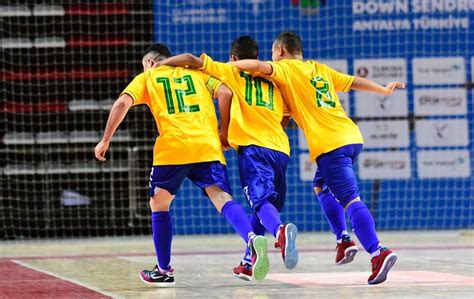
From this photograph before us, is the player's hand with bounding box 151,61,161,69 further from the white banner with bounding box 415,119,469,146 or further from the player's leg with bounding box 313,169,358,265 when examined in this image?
the white banner with bounding box 415,119,469,146

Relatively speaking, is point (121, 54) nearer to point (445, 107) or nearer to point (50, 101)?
point (50, 101)

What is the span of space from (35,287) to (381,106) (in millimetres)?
6830

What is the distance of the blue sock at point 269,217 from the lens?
583 centimetres

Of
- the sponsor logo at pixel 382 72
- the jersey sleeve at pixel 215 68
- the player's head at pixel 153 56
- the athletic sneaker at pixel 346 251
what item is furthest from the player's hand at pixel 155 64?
the sponsor logo at pixel 382 72

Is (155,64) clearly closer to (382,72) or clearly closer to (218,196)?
(218,196)

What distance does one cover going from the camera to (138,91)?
614cm

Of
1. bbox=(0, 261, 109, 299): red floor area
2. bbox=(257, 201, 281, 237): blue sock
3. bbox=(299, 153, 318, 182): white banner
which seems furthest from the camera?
bbox=(299, 153, 318, 182): white banner

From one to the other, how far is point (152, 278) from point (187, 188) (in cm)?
589

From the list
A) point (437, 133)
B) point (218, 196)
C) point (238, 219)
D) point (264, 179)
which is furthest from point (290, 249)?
point (437, 133)

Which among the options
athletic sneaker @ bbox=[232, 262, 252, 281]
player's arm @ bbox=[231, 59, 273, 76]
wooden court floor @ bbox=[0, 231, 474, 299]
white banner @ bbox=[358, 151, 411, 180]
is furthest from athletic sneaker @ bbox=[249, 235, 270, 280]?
white banner @ bbox=[358, 151, 411, 180]

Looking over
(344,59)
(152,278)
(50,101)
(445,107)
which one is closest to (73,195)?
(50,101)

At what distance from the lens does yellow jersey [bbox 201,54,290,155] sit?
6.23 m

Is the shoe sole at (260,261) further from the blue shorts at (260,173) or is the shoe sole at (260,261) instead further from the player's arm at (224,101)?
the player's arm at (224,101)

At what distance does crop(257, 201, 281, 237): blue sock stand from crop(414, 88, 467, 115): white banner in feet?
21.1
